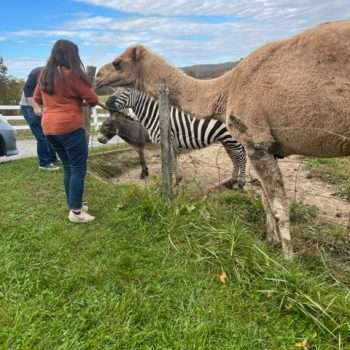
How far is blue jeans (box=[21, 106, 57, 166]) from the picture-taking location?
24.5ft

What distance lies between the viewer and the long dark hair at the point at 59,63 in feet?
13.1

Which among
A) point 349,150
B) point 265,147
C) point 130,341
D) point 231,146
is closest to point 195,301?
point 130,341

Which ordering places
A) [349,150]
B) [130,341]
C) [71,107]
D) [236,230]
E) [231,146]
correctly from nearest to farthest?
[130,341]
[349,150]
[236,230]
[71,107]
[231,146]

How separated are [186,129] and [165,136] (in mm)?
1539

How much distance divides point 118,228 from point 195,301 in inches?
64.7

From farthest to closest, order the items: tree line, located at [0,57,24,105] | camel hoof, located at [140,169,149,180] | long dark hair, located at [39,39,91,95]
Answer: tree line, located at [0,57,24,105] → camel hoof, located at [140,169,149,180] → long dark hair, located at [39,39,91,95]

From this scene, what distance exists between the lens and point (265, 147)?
3.73 m

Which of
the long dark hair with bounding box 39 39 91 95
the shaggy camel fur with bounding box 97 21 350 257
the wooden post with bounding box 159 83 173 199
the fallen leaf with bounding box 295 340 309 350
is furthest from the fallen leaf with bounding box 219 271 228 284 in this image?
the long dark hair with bounding box 39 39 91 95

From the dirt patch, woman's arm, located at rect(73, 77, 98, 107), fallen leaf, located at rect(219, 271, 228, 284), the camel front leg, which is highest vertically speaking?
woman's arm, located at rect(73, 77, 98, 107)

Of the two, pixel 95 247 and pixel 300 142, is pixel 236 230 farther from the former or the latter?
pixel 95 247

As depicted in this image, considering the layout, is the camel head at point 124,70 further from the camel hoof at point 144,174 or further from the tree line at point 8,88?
the tree line at point 8,88

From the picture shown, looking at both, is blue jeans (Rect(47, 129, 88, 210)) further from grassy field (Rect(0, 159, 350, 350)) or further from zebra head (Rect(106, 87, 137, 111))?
zebra head (Rect(106, 87, 137, 111))

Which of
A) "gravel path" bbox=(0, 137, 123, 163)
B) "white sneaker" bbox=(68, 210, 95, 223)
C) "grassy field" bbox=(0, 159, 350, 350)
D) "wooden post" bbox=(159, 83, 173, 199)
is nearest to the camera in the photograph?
"grassy field" bbox=(0, 159, 350, 350)

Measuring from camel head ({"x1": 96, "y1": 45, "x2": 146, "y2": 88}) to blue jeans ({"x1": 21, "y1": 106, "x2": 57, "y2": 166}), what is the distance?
2.58 meters
